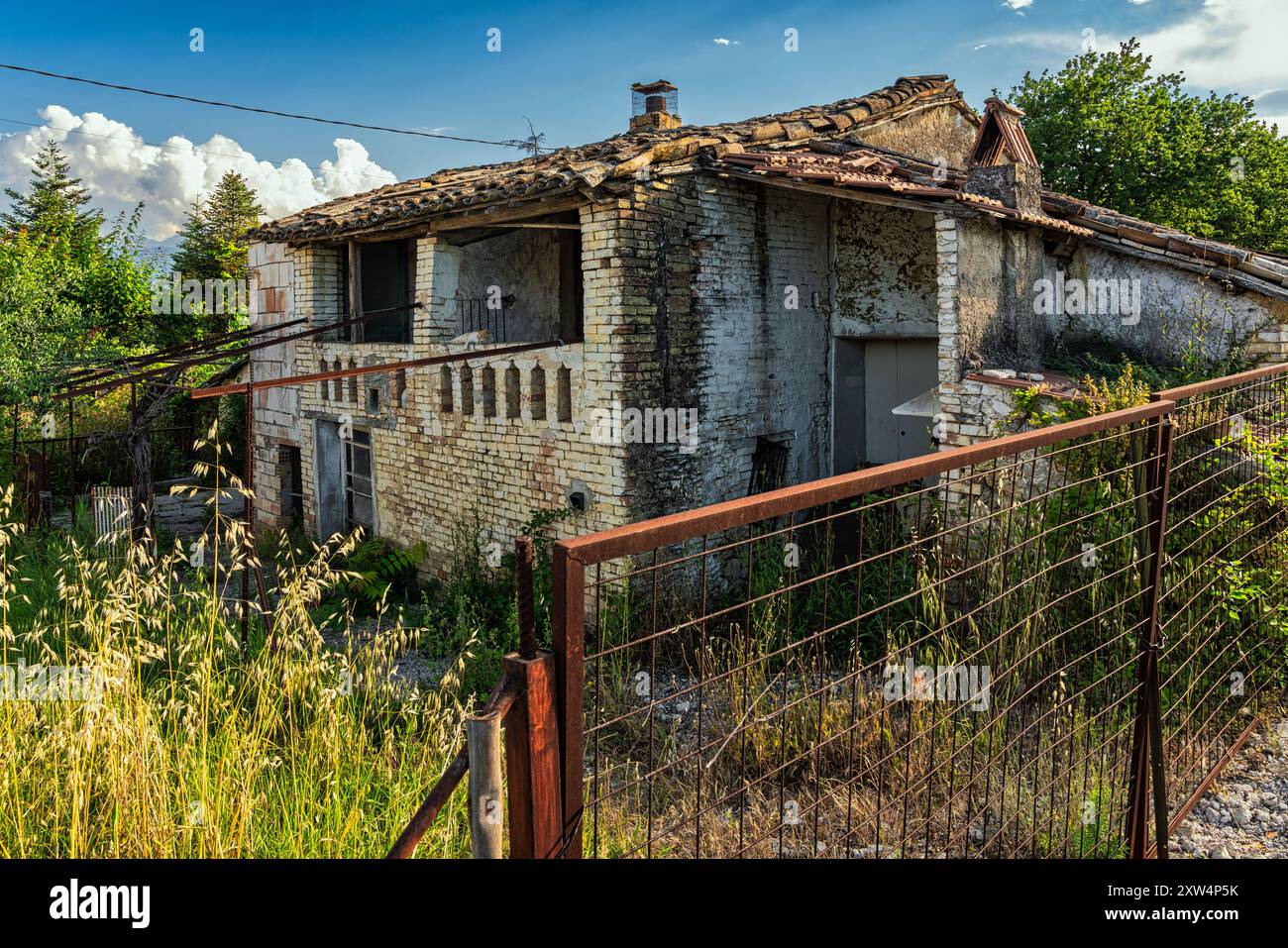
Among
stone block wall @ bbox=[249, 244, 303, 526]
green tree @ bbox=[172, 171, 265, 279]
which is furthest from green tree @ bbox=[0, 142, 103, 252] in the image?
stone block wall @ bbox=[249, 244, 303, 526]

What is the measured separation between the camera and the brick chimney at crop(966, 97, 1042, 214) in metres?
8.70

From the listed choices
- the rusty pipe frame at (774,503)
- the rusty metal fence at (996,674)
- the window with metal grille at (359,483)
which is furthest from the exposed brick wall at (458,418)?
the rusty pipe frame at (774,503)

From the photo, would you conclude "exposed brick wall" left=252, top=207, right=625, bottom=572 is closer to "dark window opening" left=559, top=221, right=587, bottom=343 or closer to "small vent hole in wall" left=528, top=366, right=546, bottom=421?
"small vent hole in wall" left=528, top=366, right=546, bottom=421

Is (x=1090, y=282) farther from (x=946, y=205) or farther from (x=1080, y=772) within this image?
(x=1080, y=772)

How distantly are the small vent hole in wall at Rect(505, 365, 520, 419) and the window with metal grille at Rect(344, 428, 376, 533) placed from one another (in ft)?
10.5

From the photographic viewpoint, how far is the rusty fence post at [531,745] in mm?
1712

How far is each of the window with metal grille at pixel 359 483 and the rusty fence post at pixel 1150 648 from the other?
9880 mm

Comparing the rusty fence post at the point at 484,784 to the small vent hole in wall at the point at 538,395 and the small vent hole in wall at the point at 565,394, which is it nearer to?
the small vent hole in wall at the point at 565,394

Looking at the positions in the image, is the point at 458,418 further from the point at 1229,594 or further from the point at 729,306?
the point at 1229,594

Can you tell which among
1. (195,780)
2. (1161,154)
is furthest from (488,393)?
(1161,154)

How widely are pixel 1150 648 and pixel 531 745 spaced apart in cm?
255
